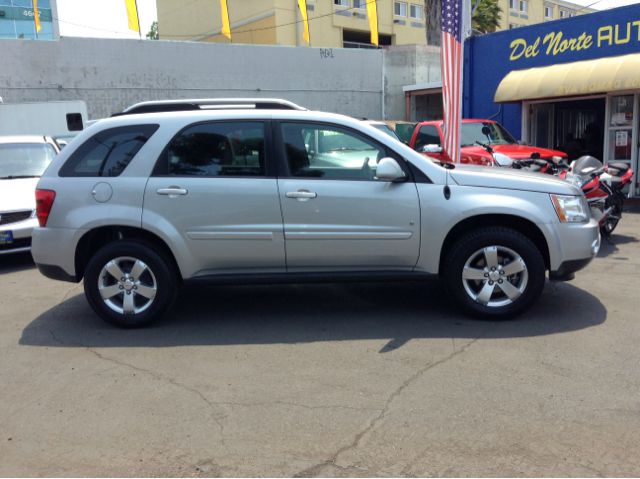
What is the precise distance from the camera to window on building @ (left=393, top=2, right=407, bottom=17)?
4644 centimetres

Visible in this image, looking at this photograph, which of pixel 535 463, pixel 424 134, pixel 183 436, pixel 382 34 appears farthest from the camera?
pixel 382 34

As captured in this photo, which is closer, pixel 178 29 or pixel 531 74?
pixel 531 74

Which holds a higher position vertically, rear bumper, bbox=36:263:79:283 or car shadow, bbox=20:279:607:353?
rear bumper, bbox=36:263:79:283

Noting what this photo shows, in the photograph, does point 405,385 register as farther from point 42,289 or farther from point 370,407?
point 42,289

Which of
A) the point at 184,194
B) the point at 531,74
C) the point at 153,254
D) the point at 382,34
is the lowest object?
the point at 153,254

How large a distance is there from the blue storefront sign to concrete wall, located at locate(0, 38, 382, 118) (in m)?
10.0

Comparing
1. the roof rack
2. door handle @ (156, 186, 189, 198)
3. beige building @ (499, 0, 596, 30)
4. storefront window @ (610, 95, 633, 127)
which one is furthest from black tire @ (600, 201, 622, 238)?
beige building @ (499, 0, 596, 30)

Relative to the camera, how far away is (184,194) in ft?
16.5

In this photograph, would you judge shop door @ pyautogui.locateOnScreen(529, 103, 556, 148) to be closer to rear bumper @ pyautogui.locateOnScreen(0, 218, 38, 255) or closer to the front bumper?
the front bumper

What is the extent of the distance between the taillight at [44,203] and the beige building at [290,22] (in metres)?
36.5

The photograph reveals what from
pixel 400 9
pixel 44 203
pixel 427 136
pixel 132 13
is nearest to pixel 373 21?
pixel 400 9

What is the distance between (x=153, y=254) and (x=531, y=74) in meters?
12.1

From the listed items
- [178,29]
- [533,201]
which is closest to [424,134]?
[533,201]

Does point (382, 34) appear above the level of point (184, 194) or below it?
above
